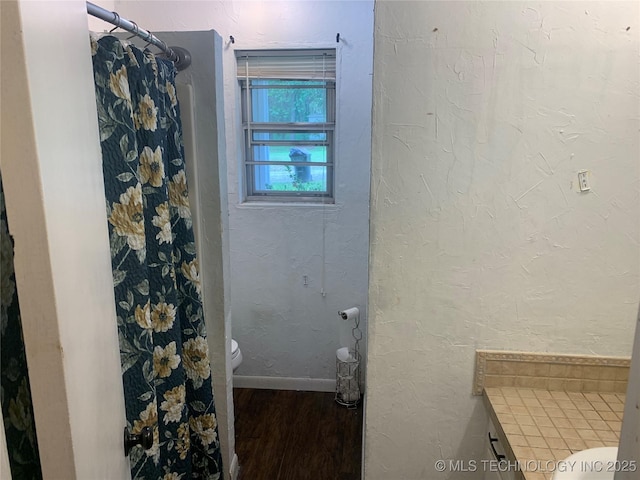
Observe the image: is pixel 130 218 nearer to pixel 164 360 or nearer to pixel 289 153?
pixel 164 360

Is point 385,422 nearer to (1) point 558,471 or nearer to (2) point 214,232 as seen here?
(1) point 558,471

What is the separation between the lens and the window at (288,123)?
252 centimetres

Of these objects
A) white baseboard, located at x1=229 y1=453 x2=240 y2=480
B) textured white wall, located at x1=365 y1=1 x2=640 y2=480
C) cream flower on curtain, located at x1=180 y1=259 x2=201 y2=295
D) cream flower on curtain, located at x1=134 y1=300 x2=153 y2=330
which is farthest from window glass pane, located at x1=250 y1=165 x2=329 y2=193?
cream flower on curtain, located at x1=134 y1=300 x2=153 y2=330

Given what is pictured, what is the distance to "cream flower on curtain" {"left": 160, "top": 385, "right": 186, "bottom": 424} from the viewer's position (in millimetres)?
1507

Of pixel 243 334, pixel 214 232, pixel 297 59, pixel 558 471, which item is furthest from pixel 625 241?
pixel 243 334

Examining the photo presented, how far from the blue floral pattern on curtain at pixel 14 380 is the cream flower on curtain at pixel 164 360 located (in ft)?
2.28

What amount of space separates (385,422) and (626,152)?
1.12m

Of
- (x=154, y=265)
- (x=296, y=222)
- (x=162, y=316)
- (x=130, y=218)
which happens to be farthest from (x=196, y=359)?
(x=296, y=222)

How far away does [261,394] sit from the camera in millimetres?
2818

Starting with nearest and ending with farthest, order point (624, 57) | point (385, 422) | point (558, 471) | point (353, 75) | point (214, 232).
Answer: point (558, 471) → point (624, 57) → point (385, 422) → point (214, 232) → point (353, 75)

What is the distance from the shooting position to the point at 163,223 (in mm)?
1419

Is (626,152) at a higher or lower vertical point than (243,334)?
higher

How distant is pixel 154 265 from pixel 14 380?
2.32 ft

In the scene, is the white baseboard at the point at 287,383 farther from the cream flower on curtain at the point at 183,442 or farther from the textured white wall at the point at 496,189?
the textured white wall at the point at 496,189
